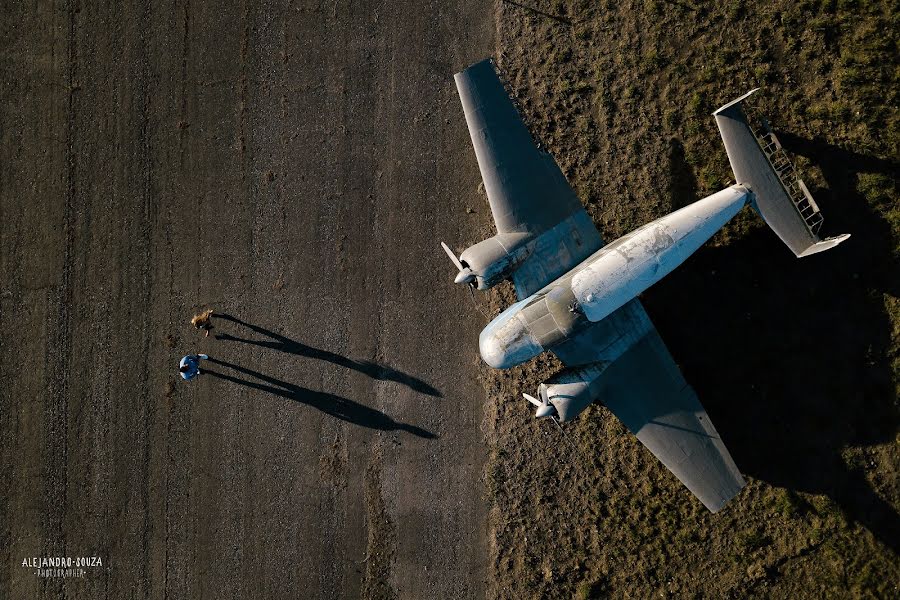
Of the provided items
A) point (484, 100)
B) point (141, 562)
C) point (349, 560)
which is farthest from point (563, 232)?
point (141, 562)

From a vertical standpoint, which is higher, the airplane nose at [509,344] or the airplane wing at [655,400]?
the airplane nose at [509,344]

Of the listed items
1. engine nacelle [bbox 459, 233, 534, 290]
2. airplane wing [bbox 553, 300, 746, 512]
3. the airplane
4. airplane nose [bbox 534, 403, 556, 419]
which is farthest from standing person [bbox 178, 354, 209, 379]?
airplane wing [bbox 553, 300, 746, 512]

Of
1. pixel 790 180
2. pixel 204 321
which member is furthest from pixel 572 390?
pixel 204 321

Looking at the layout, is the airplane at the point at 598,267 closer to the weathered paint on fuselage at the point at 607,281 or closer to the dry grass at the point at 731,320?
the weathered paint on fuselage at the point at 607,281

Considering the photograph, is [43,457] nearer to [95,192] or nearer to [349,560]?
[95,192]

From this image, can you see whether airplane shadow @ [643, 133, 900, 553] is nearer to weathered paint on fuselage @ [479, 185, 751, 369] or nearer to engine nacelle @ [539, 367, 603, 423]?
weathered paint on fuselage @ [479, 185, 751, 369]

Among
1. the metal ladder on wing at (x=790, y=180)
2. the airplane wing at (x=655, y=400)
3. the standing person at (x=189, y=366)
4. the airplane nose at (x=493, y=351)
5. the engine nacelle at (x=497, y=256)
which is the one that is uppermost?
the metal ladder on wing at (x=790, y=180)

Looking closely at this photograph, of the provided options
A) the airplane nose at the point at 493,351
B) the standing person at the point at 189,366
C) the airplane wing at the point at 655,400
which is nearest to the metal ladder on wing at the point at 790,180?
the airplane wing at the point at 655,400
